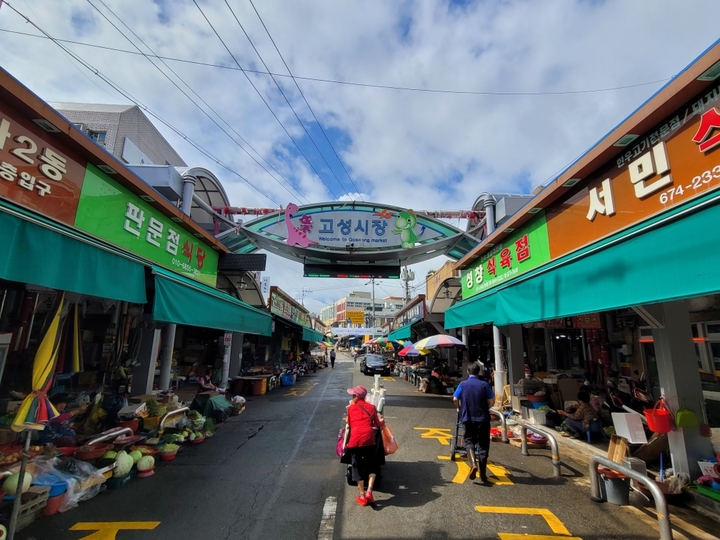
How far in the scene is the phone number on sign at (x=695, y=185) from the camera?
4.04 metres

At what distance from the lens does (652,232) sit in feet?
12.8

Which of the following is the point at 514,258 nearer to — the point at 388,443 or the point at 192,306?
the point at 388,443

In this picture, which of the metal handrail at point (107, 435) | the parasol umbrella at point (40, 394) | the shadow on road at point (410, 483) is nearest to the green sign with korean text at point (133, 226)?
the parasol umbrella at point (40, 394)

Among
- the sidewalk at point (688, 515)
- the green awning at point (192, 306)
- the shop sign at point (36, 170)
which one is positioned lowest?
the sidewalk at point (688, 515)

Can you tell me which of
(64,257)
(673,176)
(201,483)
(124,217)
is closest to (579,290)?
(673,176)

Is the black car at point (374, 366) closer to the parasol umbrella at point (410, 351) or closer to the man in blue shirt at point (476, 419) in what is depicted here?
the parasol umbrella at point (410, 351)

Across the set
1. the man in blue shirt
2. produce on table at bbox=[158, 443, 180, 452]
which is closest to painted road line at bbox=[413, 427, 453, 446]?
the man in blue shirt

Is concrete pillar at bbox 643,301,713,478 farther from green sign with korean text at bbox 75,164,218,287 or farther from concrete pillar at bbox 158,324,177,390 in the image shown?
concrete pillar at bbox 158,324,177,390

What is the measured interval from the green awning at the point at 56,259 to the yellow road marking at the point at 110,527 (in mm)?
2733

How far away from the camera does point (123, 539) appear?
371 centimetres

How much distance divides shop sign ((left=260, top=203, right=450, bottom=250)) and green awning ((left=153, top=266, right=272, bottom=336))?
4.04 metres

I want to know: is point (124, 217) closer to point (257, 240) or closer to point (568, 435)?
point (257, 240)

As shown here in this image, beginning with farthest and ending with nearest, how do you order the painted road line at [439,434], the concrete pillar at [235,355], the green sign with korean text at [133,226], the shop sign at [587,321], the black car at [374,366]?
the black car at [374,366] → the concrete pillar at [235,355] → the shop sign at [587,321] → the painted road line at [439,434] → the green sign with korean text at [133,226]

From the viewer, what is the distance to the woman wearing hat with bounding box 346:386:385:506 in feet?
15.6
